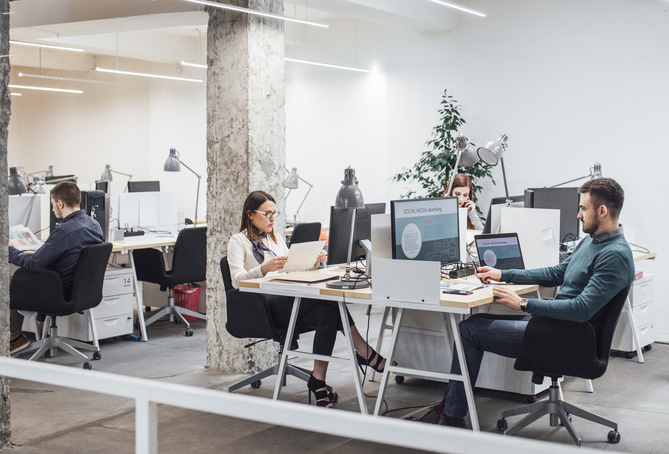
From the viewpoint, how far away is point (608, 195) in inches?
124

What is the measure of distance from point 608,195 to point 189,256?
3.54m

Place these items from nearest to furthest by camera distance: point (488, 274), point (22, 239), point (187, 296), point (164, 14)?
point (488, 274), point (22, 239), point (187, 296), point (164, 14)

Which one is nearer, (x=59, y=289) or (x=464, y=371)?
(x=464, y=371)

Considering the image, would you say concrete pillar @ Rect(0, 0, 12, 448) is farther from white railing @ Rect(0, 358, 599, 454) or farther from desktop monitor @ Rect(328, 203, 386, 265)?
white railing @ Rect(0, 358, 599, 454)

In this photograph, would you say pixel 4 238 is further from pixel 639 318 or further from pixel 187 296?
pixel 639 318

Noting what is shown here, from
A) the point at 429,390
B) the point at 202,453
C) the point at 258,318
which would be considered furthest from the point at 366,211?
the point at 202,453

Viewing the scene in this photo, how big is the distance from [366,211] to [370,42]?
512 centimetres

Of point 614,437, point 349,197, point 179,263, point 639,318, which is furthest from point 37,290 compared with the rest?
point 639,318

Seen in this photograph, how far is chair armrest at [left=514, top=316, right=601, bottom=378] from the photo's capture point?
9.97ft

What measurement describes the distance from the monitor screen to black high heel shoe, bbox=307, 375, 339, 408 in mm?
834

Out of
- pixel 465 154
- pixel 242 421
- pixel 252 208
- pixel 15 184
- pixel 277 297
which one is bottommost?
pixel 242 421

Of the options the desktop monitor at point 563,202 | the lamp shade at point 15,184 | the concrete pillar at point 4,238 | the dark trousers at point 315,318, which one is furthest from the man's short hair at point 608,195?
the lamp shade at point 15,184

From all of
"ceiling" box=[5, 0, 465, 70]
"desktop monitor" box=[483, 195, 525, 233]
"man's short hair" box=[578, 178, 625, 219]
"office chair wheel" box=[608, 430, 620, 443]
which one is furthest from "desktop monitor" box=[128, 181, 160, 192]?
"office chair wheel" box=[608, 430, 620, 443]

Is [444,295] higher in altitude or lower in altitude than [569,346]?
higher
